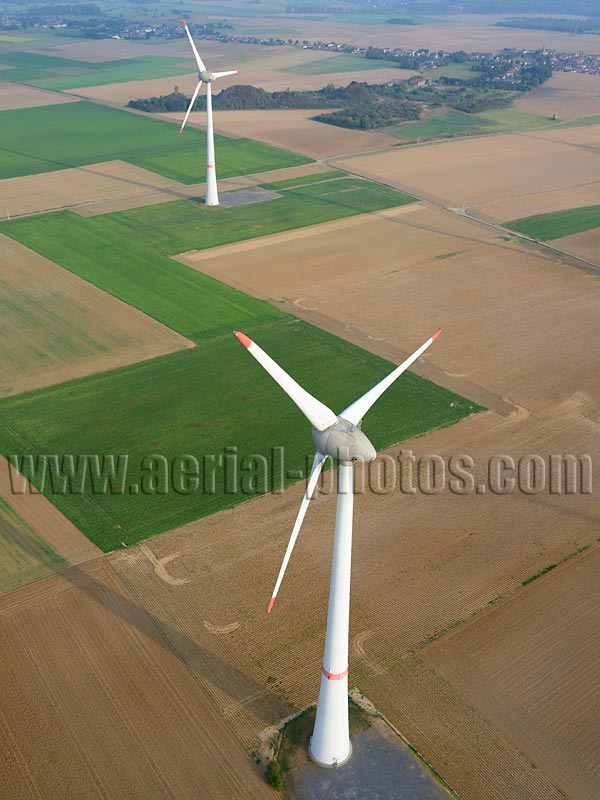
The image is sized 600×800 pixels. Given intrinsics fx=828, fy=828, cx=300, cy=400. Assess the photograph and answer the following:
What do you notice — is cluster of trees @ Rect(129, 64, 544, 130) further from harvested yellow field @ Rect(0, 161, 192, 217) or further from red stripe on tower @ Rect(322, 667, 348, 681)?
red stripe on tower @ Rect(322, 667, 348, 681)

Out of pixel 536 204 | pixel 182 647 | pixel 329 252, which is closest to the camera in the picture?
pixel 182 647

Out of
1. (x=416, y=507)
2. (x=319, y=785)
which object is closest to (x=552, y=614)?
(x=416, y=507)

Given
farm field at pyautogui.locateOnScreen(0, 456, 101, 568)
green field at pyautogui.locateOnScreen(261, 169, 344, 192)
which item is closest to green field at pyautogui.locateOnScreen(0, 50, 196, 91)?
green field at pyautogui.locateOnScreen(261, 169, 344, 192)

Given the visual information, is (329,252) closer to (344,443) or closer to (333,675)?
(333,675)

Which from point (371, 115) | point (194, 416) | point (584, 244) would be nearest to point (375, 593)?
point (194, 416)

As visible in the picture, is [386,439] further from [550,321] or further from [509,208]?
[509,208]

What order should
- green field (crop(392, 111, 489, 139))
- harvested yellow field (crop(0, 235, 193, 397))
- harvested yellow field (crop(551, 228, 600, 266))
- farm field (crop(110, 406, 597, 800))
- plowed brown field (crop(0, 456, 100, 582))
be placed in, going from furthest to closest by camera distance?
green field (crop(392, 111, 489, 139)) < harvested yellow field (crop(551, 228, 600, 266)) < harvested yellow field (crop(0, 235, 193, 397)) < plowed brown field (crop(0, 456, 100, 582)) < farm field (crop(110, 406, 597, 800))

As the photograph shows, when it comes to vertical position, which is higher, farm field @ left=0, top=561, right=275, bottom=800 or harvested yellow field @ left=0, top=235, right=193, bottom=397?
harvested yellow field @ left=0, top=235, right=193, bottom=397
